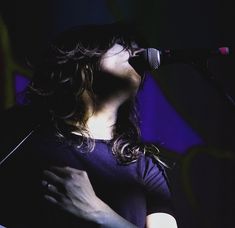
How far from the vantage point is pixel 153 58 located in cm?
101

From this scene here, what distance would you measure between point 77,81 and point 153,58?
1.39 ft

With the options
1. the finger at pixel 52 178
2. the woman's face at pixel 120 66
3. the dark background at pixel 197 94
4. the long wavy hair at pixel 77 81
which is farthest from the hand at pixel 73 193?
the dark background at pixel 197 94

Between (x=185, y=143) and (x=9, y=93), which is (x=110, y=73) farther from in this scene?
(x=185, y=143)

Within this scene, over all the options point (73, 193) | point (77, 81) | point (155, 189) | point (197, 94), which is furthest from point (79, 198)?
point (197, 94)

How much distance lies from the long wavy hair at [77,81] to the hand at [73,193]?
0.13 metres

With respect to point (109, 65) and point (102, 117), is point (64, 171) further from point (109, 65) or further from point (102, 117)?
point (109, 65)

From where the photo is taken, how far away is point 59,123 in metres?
1.34

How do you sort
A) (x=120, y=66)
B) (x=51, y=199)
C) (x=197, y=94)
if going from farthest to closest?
(x=197, y=94) → (x=120, y=66) → (x=51, y=199)

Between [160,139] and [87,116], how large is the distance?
527mm

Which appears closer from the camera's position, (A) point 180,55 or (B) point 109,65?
(A) point 180,55

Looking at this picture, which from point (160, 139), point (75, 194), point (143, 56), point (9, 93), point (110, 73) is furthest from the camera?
point (160, 139)

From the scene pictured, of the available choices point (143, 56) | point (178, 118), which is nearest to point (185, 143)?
point (178, 118)

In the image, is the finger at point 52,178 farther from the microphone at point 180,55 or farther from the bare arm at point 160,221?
the microphone at point 180,55

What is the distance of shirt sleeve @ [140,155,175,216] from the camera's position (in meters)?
1.26
